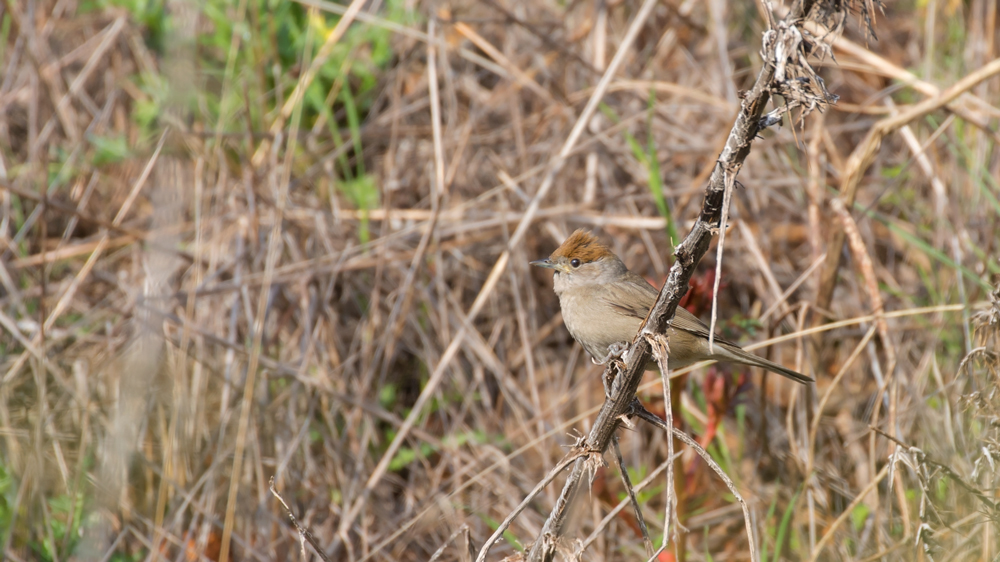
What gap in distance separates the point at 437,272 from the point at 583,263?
1.35 metres

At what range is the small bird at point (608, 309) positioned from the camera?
10.2ft

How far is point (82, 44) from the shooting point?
584cm

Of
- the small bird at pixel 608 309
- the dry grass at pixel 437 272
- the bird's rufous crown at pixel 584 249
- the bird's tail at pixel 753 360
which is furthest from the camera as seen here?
the dry grass at pixel 437 272

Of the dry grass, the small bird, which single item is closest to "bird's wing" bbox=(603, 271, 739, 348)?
the small bird

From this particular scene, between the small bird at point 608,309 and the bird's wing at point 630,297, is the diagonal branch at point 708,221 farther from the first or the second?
the bird's wing at point 630,297

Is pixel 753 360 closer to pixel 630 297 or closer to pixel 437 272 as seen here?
pixel 630 297

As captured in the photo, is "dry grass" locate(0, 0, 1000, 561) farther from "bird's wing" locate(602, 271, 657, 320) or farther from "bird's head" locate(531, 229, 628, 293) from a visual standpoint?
"bird's head" locate(531, 229, 628, 293)

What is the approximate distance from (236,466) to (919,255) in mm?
3813

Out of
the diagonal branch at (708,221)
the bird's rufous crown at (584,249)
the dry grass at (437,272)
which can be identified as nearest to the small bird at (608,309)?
the bird's rufous crown at (584,249)

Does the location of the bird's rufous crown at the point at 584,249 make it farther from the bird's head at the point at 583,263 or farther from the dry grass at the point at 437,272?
the dry grass at the point at 437,272

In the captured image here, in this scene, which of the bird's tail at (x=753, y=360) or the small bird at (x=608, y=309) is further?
the small bird at (x=608, y=309)

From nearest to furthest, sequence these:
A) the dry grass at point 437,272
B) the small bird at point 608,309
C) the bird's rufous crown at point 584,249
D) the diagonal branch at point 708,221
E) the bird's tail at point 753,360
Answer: the diagonal branch at point 708,221, the bird's tail at point 753,360, the small bird at point 608,309, the bird's rufous crown at point 584,249, the dry grass at point 437,272

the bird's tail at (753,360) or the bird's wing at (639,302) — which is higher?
the bird's wing at (639,302)

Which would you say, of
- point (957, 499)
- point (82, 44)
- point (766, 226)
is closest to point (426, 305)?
point (766, 226)
